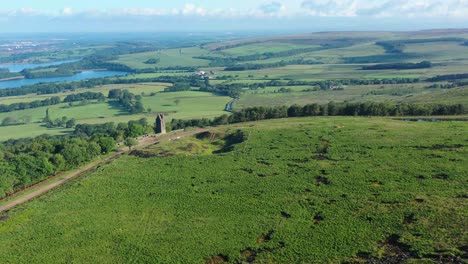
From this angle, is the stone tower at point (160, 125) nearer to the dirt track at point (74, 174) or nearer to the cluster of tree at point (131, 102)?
the dirt track at point (74, 174)

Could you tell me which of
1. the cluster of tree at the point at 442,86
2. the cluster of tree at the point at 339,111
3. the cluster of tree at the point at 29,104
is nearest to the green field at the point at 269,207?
the cluster of tree at the point at 339,111

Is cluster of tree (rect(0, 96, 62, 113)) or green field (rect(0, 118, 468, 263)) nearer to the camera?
green field (rect(0, 118, 468, 263))

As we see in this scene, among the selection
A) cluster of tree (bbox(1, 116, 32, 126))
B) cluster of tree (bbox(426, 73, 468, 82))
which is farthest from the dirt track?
cluster of tree (bbox(426, 73, 468, 82))

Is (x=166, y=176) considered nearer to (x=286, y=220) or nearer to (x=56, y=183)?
(x=56, y=183)

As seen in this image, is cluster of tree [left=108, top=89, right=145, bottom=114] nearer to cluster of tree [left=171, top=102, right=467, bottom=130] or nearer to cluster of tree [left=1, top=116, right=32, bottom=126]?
cluster of tree [left=1, top=116, right=32, bottom=126]

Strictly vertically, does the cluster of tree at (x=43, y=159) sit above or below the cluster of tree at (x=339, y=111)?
below

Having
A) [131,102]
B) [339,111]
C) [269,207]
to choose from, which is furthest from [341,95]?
[269,207]

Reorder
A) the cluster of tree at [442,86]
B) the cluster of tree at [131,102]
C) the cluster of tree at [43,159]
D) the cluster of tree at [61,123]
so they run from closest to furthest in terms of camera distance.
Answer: the cluster of tree at [43,159]
the cluster of tree at [61,123]
the cluster of tree at [131,102]
the cluster of tree at [442,86]
